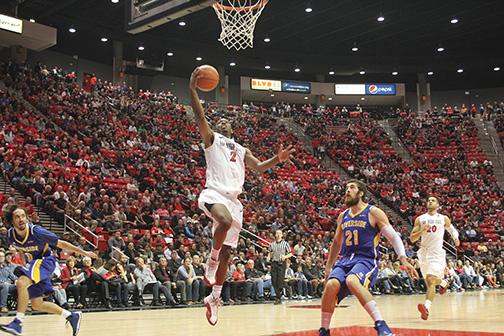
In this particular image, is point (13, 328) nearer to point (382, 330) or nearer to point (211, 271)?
point (211, 271)

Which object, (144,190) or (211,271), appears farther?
(144,190)

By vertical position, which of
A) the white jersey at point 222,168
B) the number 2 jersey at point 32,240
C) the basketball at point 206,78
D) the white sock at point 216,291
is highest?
the basketball at point 206,78

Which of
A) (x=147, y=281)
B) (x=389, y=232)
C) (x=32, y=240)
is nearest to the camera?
(x=389, y=232)

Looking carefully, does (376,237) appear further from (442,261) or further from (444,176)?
(444,176)

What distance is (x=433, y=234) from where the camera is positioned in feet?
27.6

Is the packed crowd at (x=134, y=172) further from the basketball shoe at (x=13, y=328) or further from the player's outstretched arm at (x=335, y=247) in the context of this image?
the player's outstretched arm at (x=335, y=247)

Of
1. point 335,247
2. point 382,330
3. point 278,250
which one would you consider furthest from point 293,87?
point 382,330

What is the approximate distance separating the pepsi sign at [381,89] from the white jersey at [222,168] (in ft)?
95.9

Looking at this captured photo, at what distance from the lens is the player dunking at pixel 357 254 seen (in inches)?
179

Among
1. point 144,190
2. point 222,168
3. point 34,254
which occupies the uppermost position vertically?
point 144,190

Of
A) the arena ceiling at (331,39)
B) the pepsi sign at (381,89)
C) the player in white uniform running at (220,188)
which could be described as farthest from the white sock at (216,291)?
the pepsi sign at (381,89)

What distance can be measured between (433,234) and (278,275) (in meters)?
5.03

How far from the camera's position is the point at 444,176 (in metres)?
26.2

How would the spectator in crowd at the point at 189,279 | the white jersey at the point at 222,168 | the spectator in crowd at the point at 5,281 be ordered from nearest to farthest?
1. the white jersey at the point at 222,168
2. the spectator in crowd at the point at 5,281
3. the spectator in crowd at the point at 189,279
